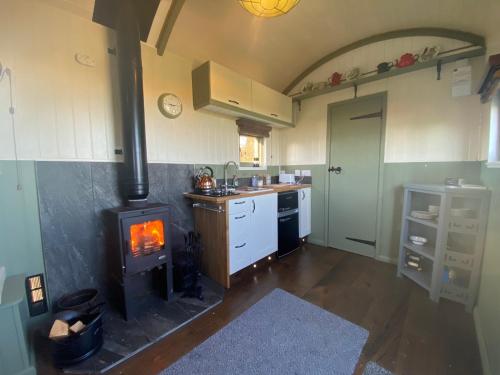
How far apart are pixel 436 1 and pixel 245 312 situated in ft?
10.9

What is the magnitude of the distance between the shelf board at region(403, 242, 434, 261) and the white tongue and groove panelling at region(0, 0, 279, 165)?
2.76 metres

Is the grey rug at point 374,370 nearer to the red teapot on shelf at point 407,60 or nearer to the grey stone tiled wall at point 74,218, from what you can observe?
the grey stone tiled wall at point 74,218

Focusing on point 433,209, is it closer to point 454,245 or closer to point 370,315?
point 454,245

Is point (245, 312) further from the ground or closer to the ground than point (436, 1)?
closer to the ground

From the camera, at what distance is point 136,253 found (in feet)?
5.23

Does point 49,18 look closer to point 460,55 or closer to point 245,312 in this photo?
point 245,312

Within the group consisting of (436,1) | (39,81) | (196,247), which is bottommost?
(196,247)

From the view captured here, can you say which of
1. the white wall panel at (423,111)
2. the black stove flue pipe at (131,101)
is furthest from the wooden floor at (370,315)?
the white wall panel at (423,111)

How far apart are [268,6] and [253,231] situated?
192 centimetres

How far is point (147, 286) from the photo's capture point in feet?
6.33

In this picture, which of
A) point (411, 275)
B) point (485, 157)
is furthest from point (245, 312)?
point (485, 157)

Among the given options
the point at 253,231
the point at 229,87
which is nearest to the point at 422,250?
the point at 253,231

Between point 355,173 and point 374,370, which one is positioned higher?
point 355,173

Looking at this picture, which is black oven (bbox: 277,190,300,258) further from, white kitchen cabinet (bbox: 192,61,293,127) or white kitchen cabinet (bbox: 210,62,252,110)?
white kitchen cabinet (bbox: 210,62,252,110)
